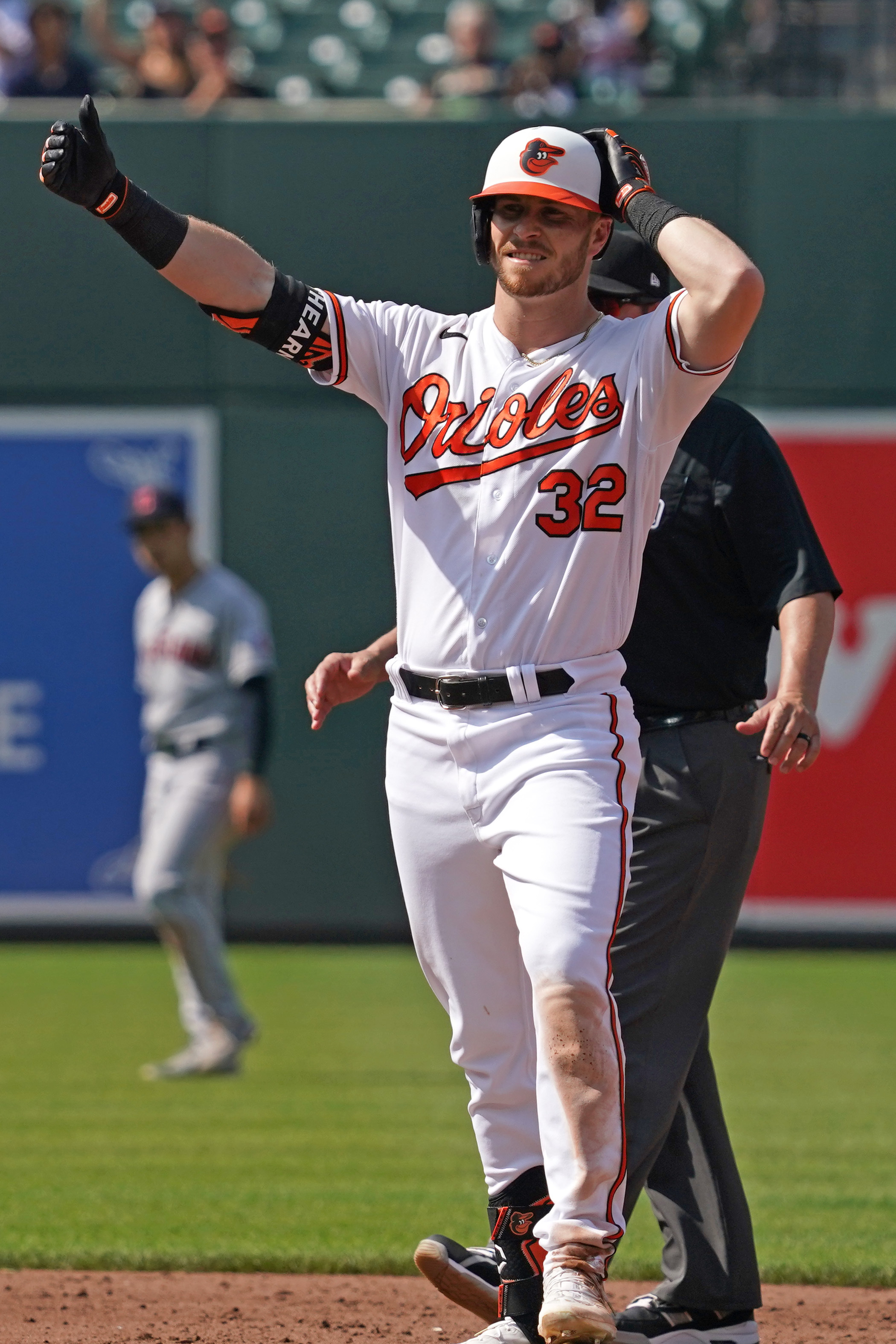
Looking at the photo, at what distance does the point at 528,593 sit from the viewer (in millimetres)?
3094

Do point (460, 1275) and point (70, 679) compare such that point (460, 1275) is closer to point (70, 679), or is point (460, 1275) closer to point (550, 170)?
point (550, 170)

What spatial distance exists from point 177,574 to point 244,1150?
8.68 ft

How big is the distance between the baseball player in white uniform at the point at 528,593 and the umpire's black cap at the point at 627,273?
314 millimetres

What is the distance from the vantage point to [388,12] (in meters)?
12.4

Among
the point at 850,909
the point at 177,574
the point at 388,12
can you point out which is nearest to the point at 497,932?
the point at 177,574

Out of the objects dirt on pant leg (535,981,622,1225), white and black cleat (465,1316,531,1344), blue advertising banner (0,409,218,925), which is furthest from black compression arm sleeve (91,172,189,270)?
blue advertising banner (0,409,218,925)

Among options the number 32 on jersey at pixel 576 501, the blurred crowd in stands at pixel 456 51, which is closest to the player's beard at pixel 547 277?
the number 32 on jersey at pixel 576 501

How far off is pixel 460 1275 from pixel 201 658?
4.35m

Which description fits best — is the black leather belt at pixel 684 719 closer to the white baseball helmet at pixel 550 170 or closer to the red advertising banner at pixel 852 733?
the white baseball helmet at pixel 550 170

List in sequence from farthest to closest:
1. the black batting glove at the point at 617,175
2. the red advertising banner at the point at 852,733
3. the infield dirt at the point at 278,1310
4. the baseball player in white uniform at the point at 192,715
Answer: the red advertising banner at the point at 852,733
the baseball player in white uniform at the point at 192,715
the infield dirt at the point at 278,1310
the black batting glove at the point at 617,175

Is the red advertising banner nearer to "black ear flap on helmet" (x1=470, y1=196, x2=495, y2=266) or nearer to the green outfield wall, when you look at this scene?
the green outfield wall

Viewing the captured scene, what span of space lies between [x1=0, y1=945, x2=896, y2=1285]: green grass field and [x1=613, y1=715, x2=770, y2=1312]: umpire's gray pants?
83 centimetres

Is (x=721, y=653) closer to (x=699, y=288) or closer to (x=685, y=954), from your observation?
(x=685, y=954)

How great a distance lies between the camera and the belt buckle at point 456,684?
122 inches
